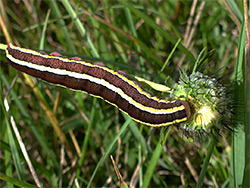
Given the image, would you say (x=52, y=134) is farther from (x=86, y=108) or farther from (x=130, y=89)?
(x=130, y=89)

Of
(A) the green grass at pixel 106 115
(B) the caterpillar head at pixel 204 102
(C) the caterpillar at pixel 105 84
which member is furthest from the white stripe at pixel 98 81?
(A) the green grass at pixel 106 115

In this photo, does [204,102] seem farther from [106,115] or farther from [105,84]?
[106,115]

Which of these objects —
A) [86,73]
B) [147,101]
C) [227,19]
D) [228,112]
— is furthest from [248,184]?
[227,19]

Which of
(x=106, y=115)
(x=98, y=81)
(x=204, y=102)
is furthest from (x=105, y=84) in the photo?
(x=106, y=115)

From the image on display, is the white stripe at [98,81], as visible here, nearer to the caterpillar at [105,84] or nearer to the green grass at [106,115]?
the caterpillar at [105,84]

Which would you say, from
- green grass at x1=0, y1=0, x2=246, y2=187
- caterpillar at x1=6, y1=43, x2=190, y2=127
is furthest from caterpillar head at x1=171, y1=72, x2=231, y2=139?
green grass at x1=0, y1=0, x2=246, y2=187

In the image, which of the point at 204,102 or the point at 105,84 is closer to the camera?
the point at 204,102

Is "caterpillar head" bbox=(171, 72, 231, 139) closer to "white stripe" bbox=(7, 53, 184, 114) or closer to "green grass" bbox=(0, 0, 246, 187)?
"white stripe" bbox=(7, 53, 184, 114)
